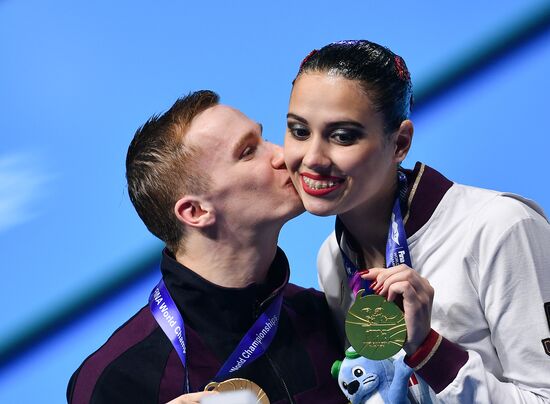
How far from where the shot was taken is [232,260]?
2.49 metres

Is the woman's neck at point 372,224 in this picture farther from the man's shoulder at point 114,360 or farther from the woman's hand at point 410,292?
the man's shoulder at point 114,360

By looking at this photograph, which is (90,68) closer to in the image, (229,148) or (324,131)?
(229,148)

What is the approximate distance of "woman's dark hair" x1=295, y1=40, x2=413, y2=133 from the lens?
224cm

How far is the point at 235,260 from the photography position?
2492 millimetres

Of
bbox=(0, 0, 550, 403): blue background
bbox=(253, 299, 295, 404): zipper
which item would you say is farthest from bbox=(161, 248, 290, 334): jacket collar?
bbox=(0, 0, 550, 403): blue background

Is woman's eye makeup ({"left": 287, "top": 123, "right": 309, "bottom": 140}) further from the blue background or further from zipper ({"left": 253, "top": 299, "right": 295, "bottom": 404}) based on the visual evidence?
the blue background

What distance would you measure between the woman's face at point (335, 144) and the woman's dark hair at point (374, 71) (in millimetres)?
19

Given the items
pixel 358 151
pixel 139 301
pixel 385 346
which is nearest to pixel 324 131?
pixel 358 151

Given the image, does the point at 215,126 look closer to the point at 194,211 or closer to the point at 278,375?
the point at 194,211

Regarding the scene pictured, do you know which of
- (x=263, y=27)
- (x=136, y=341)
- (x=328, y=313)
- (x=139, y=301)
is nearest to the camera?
(x=136, y=341)

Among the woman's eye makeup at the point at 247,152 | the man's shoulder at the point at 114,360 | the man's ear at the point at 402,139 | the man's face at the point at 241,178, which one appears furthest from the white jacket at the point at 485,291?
the man's shoulder at the point at 114,360

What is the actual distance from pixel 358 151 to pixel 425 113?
2237 mm

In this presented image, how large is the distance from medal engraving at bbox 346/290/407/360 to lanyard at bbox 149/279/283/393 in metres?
0.34

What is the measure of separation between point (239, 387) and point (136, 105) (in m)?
2.52
